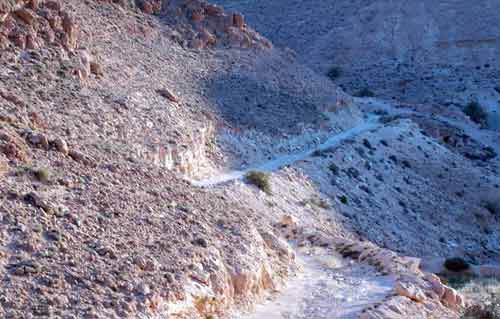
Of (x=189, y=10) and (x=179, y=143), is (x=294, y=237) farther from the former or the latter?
(x=189, y=10)

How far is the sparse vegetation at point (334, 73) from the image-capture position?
225 feet

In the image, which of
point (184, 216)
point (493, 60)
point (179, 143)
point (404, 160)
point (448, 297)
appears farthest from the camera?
point (493, 60)

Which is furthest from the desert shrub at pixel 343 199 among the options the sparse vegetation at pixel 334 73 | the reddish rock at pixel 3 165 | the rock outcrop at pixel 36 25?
the sparse vegetation at pixel 334 73

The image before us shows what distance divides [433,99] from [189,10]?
29.4 meters

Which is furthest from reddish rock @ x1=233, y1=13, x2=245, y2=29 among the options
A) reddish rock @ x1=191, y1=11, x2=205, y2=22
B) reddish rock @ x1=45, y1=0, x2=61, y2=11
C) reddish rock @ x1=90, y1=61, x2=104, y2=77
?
reddish rock @ x1=90, y1=61, x2=104, y2=77

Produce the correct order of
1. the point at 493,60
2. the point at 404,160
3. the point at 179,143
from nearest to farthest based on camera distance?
the point at 179,143 → the point at 404,160 → the point at 493,60

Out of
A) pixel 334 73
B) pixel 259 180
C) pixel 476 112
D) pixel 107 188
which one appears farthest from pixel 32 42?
pixel 334 73

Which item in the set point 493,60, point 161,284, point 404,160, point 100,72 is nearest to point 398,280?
point 161,284

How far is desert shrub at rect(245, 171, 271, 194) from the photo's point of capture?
2491 centimetres

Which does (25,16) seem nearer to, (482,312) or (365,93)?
(482,312)

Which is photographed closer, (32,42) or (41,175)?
(41,175)

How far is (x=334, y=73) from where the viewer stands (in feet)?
227

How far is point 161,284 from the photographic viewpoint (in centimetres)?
1149

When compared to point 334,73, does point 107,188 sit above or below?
above
